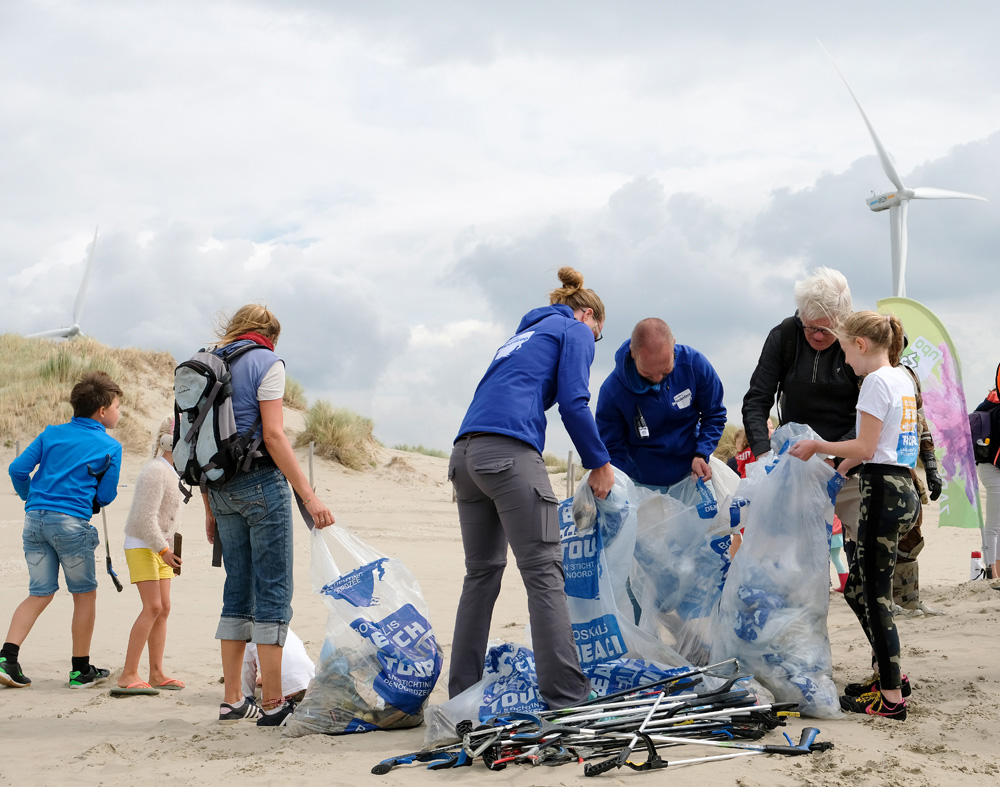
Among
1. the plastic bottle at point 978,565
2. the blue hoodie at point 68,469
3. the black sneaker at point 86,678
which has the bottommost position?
the black sneaker at point 86,678

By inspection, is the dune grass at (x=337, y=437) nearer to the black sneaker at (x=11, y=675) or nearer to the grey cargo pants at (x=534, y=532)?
the black sneaker at (x=11, y=675)

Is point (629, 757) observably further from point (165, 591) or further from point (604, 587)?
→ point (165, 591)

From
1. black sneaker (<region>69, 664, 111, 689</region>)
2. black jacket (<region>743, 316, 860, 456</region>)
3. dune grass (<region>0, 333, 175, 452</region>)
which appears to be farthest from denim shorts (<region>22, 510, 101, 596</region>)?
dune grass (<region>0, 333, 175, 452</region>)

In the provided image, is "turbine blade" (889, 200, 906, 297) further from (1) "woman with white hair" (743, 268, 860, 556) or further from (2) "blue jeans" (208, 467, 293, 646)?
(2) "blue jeans" (208, 467, 293, 646)

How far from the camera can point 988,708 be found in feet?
11.7

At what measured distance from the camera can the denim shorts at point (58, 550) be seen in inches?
186

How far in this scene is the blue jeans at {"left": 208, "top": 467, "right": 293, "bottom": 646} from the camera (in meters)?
3.69

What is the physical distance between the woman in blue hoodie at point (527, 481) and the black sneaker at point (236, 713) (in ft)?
3.19

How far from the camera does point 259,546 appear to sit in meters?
3.69

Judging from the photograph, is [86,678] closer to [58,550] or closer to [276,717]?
[58,550]

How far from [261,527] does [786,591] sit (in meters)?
2.16

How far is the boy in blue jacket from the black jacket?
3391 millimetres

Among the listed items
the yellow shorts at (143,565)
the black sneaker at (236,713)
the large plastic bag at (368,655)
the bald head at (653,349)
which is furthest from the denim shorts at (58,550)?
the bald head at (653,349)

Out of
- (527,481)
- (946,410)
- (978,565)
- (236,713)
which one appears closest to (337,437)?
(978,565)
